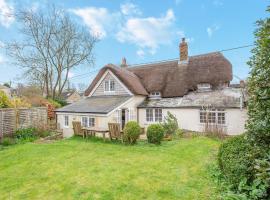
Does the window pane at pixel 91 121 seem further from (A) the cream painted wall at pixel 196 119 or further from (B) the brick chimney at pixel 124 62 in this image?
(B) the brick chimney at pixel 124 62

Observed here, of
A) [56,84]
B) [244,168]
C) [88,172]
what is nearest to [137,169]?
[88,172]

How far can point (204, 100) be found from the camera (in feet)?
57.6

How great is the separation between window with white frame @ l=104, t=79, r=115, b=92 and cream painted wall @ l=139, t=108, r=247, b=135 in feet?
12.1

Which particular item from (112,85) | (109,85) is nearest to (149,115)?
(112,85)

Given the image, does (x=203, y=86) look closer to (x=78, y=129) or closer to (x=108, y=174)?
(x=78, y=129)

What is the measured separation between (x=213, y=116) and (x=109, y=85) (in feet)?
34.2

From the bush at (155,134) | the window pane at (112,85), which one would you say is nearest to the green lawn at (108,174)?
the bush at (155,134)

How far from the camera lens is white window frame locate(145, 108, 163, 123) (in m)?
19.4

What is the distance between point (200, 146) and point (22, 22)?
91.0 ft

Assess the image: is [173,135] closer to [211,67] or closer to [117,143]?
[117,143]

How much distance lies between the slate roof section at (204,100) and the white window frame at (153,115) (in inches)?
19.2

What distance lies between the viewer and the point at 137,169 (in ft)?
24.6

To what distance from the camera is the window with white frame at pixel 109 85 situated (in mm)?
20747

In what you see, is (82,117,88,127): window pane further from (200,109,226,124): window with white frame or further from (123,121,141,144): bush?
(200,109,226,124): window with white frame
